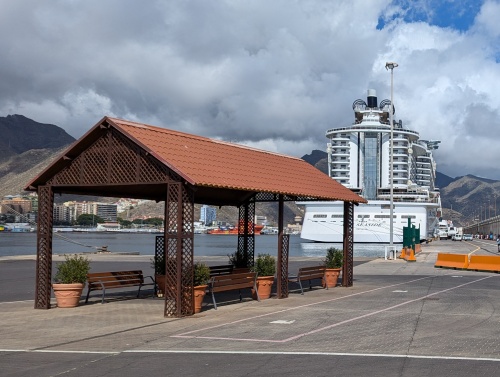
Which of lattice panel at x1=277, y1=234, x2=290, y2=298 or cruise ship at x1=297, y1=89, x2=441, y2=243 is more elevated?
cruise ship at x1=297, y1=89, x2=441, y2=243

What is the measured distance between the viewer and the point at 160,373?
9.02m

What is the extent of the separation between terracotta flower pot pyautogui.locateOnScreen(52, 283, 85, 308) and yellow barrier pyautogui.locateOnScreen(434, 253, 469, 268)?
2144cm

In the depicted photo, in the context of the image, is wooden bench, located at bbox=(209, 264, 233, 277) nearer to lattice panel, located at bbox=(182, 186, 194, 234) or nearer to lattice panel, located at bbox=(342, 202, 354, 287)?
lattice panel, located at bbox=(342, 202, 354, 287)

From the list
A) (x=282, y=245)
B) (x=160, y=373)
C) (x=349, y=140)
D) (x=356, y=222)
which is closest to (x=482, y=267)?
(x=282, y=245)

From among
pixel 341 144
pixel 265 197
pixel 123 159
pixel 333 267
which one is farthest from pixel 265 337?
pixel 341 144

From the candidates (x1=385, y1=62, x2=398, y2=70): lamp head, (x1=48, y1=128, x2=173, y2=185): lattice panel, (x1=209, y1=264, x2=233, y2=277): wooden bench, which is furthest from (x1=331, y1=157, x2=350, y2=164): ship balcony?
(x1=48, y1=128, x2=173, y2=185): lattice panel

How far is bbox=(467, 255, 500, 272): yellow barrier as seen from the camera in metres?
30.8

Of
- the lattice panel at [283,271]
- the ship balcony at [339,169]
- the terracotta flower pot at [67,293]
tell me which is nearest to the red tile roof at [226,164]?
the lattice panel at [283,271]

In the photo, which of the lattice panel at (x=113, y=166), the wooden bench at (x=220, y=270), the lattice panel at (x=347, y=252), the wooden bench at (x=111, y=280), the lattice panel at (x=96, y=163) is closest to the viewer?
the lattice panel at (x=113, y=166)

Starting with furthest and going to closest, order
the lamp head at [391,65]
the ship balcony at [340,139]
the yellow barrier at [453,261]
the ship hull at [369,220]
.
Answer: the ship balcony at [340,139] → the ship hull at [369,220] → the lamp head at [391,65] → the yellow barrier at [453,261]

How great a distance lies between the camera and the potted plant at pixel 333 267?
22.6 meters

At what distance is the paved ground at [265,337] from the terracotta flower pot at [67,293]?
A: 477mm

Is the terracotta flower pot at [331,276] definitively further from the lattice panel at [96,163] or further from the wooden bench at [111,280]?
the lattice panel at [96,163]

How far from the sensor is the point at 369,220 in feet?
312
